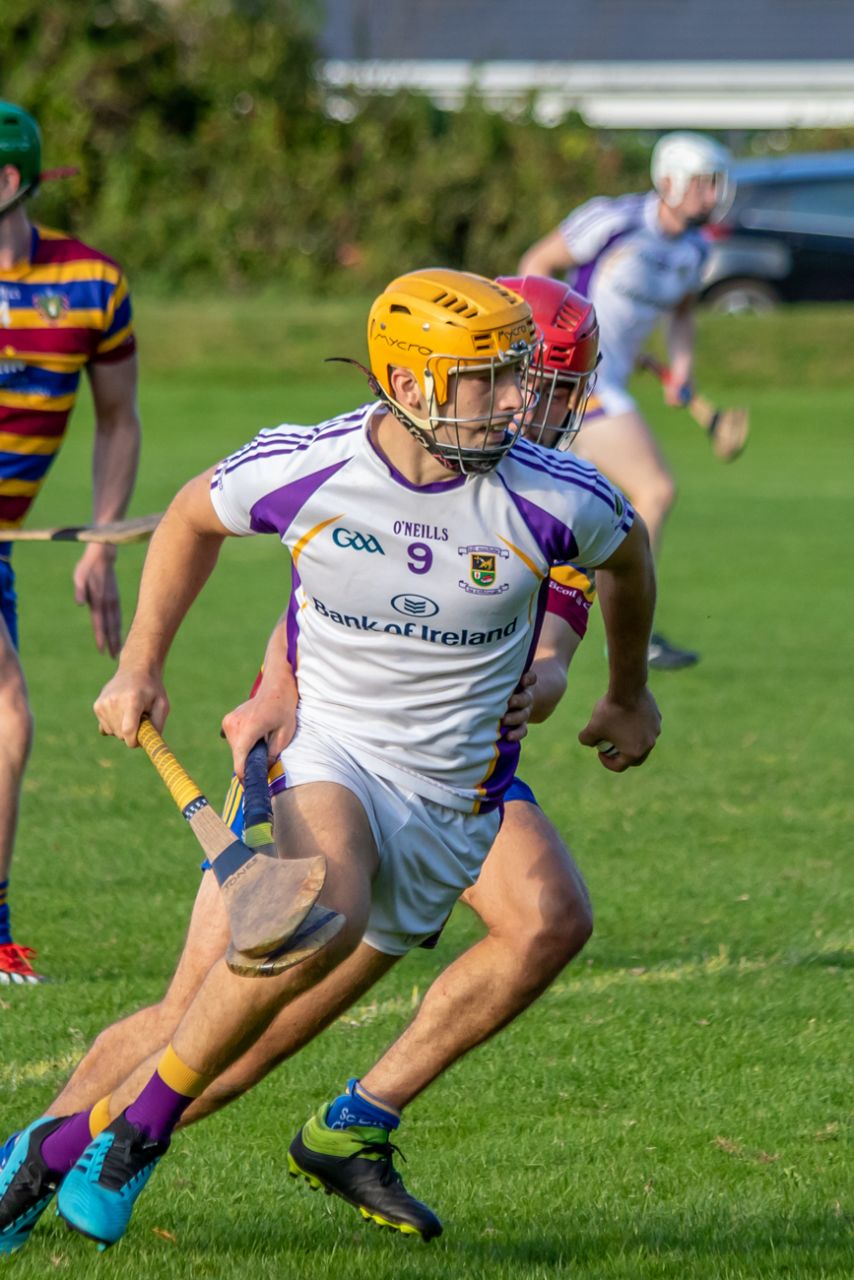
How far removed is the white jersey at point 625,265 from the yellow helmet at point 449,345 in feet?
23.0

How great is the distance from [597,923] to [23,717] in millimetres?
1906

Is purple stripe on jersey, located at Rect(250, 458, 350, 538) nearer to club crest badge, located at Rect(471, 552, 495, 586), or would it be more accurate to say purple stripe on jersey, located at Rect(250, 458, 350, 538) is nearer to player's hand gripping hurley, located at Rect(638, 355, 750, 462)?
club crest badge, located at Rect(471, 552, 495, 586)

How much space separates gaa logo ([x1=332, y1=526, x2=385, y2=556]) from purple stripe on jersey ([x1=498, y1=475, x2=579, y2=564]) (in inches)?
11.0

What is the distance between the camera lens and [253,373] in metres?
24.4

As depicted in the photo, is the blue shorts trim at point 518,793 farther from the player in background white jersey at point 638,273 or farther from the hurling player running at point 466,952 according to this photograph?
the player in background white jersey at point 638,273

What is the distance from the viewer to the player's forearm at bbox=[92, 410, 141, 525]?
6.43 meters

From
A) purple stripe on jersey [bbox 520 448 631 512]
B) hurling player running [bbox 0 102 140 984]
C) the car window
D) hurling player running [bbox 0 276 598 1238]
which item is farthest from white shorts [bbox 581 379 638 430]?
the car window

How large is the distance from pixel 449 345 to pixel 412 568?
429 mm

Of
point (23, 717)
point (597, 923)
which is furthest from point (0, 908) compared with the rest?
point (597, 923)

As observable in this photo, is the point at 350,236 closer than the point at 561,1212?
No

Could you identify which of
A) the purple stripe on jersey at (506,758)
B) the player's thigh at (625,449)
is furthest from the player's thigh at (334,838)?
the player's thigh at (625,449)

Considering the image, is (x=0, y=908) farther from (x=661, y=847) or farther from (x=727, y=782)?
(x=727, y=782)

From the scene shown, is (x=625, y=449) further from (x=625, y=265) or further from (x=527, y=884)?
(x=527, y=884)

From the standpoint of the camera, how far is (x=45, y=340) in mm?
6109
